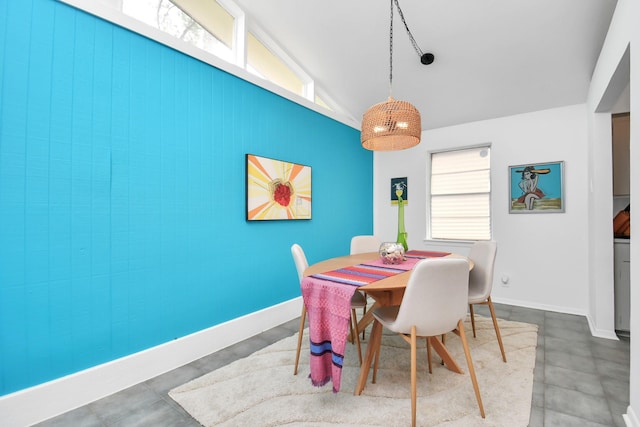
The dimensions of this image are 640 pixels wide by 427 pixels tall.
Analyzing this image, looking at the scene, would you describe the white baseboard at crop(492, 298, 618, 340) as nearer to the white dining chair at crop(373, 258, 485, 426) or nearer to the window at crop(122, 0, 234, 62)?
the white dining chair at crop(373, 258, 485, 426)

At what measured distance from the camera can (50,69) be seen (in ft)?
5.64

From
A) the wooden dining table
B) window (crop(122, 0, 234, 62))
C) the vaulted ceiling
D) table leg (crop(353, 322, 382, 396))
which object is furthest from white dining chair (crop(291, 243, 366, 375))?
the vaulted ceiling

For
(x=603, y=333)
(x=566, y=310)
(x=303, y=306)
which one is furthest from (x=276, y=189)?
(x=566, y=310)

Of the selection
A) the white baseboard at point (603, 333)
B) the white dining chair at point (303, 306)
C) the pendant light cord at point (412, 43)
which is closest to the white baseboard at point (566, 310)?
the white baseboard at point (603, 333)

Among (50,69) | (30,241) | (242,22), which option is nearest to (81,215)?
(30,241)

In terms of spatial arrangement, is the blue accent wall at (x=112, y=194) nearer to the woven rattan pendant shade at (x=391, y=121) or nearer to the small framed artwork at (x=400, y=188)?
the woven rattan pendant shade at (x=391, y=121)

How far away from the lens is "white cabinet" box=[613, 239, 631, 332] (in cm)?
272

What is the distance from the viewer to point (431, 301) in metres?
1.57

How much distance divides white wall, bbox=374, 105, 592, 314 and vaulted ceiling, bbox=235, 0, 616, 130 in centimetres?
22

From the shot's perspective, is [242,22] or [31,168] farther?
[242,22]

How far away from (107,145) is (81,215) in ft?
1.58

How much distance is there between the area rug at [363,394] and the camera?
63.2 inches

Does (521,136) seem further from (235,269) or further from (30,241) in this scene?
(30,241)

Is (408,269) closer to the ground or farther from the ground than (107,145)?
closer to the ground
